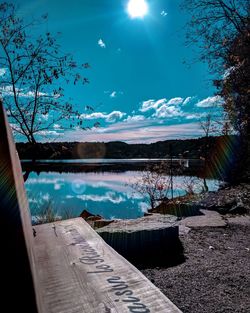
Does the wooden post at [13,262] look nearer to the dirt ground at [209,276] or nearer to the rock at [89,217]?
the dirt ground at [209,276]

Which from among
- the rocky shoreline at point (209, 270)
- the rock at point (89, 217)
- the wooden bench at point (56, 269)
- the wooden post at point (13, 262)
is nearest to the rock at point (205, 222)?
the rocky shoreline at point (209, 270)

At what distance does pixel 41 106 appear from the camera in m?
6.48

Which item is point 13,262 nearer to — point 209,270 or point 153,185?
point 209,270

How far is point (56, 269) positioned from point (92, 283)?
28 centimetres

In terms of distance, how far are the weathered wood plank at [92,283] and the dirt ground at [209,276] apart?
1.10 metres

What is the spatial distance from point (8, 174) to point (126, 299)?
85cm

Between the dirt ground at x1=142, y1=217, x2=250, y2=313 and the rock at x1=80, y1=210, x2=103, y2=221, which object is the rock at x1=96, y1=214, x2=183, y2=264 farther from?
the rock at x1=80, y1=210, x2=103, y2=221

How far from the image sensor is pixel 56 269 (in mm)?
1627

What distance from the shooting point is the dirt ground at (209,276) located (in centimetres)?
264

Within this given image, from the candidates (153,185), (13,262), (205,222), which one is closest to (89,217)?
(205,222)

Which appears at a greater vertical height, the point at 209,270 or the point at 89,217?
the point at 209,270

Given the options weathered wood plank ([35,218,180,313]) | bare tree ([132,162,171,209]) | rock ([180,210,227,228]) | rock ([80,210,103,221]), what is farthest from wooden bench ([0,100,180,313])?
bare tree ([132,162,171,209])

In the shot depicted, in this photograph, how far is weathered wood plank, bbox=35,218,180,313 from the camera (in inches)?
48.3

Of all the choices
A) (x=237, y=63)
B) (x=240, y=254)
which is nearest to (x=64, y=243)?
(x=240, y=254)
